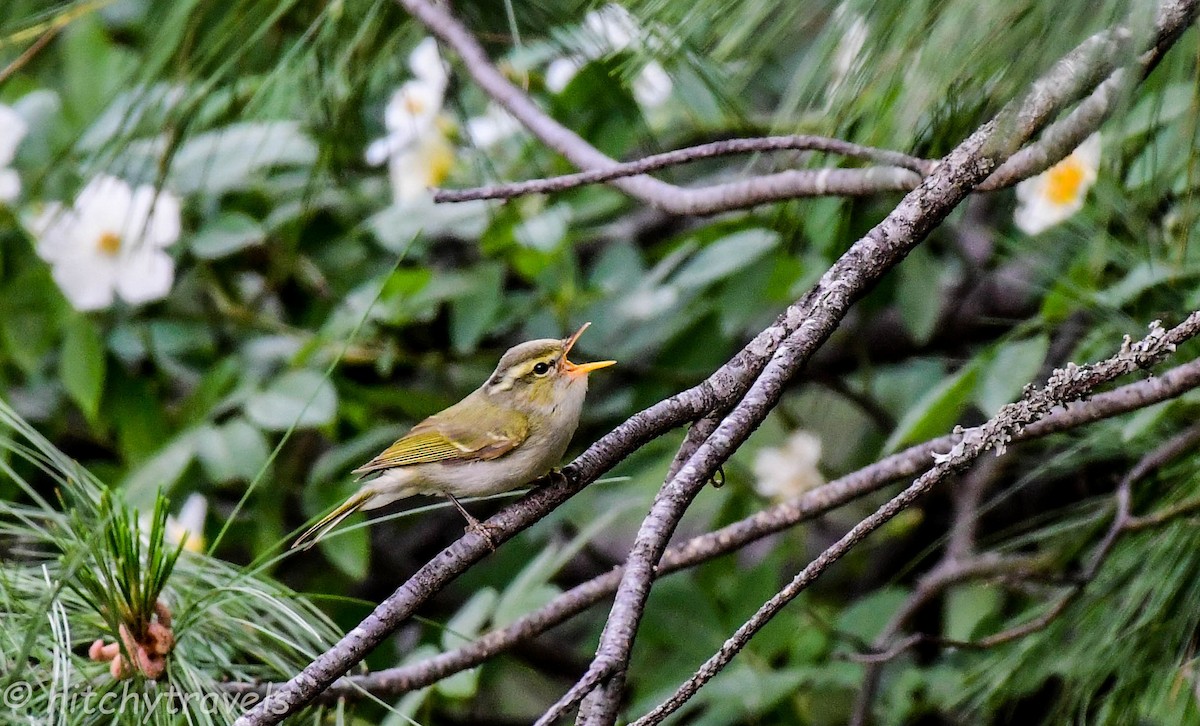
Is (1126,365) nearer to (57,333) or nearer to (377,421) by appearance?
(377,421)

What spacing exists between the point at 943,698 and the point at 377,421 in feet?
3.88

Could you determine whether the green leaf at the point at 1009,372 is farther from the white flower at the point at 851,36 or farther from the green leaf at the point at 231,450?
the green leaf at the point at 231,450

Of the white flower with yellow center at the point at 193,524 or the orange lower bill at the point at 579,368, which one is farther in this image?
the white flower with yellow center at the point at 193,524

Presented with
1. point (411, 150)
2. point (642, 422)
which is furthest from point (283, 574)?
point (642, 422)

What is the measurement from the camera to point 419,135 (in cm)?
241

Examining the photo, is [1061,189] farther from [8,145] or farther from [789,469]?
[8,145]

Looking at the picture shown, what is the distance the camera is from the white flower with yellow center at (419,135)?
238 centimetres

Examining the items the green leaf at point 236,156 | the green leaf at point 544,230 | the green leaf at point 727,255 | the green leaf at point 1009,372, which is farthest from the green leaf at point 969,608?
the green leaf at point 236,156

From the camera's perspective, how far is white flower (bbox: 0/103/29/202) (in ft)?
7.23

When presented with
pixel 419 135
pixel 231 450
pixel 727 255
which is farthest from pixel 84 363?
pixel 727 255

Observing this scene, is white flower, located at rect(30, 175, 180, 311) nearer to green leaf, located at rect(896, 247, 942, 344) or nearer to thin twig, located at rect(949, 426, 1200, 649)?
green leaf, located at rect(896, 247, 942, 344)

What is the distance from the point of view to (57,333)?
93.3 inches

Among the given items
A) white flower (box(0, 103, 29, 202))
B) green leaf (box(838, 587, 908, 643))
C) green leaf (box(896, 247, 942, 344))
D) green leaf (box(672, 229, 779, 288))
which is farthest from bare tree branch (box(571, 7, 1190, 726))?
white flower (box(0, 103, 29, 202))

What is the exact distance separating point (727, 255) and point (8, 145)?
129cm
